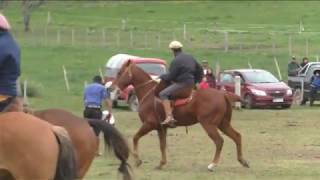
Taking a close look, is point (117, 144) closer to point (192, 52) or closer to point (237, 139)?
point (237, 139)

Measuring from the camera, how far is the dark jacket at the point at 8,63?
26.9ft

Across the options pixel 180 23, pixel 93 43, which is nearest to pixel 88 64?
pixel 93 43

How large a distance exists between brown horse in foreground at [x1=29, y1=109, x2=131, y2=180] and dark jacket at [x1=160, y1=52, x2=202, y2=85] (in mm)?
5612

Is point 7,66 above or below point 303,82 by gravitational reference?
above

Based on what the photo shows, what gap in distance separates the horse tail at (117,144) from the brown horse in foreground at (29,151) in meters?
2.13

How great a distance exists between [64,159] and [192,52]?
42.4m

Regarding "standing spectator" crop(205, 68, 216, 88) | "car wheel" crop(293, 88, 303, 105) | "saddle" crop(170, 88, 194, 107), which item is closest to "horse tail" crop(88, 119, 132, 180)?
"saddle" crop(170, 88, 194, 107)

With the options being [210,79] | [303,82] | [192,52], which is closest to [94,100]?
[210,79]

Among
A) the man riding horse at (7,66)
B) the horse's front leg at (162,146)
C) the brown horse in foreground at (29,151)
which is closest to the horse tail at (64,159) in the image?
the brown horse in foreground at (29,151)

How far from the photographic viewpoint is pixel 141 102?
17.2 m

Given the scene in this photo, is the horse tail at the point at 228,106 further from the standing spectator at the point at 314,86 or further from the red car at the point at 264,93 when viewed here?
the standing spectator at the point at 314,86

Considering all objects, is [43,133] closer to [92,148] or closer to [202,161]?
[92,148]

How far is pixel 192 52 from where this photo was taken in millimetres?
50375

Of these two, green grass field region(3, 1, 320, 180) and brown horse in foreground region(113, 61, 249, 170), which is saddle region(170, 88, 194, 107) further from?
green grass field region(3, 1, 320, 180)
